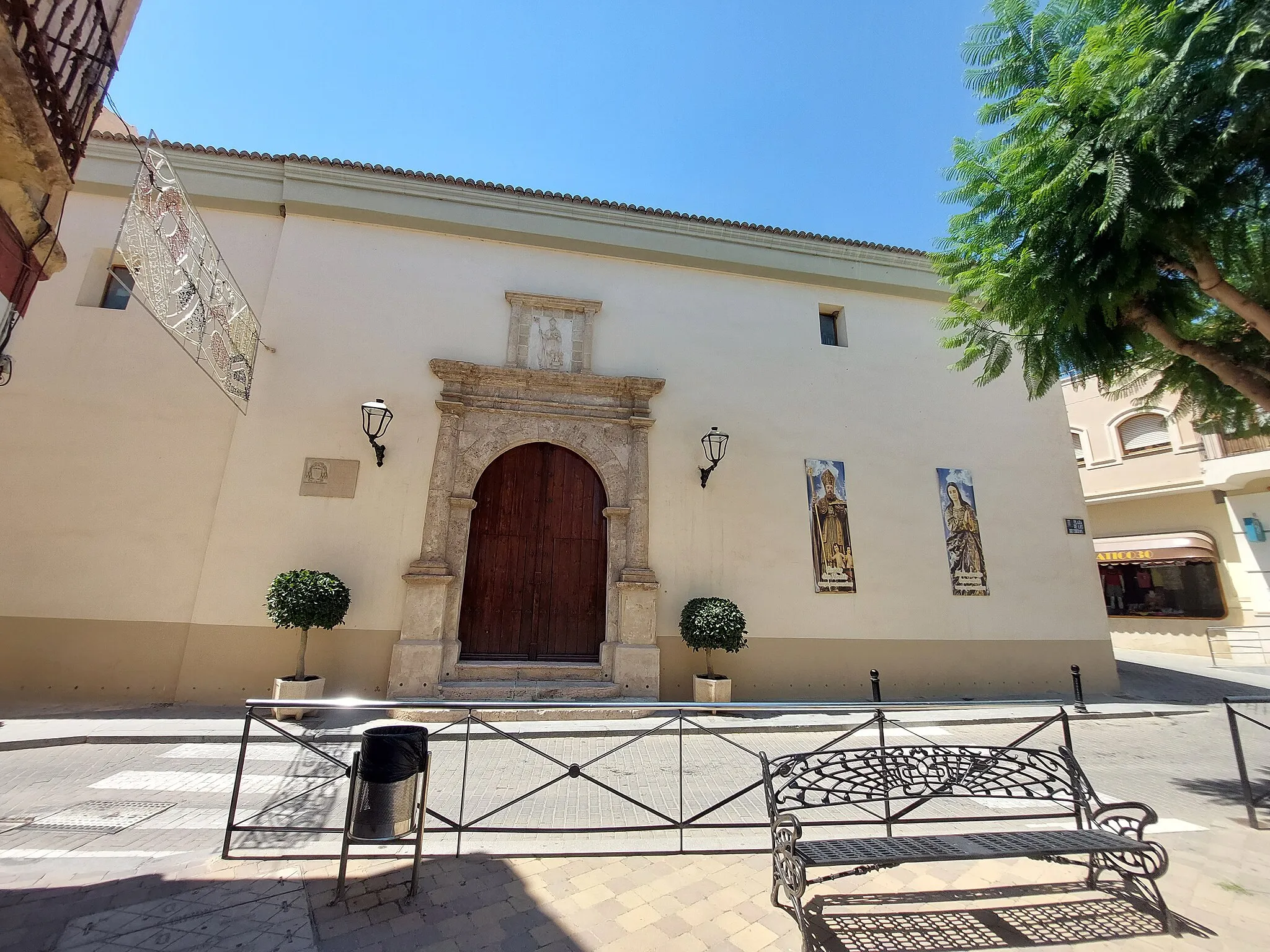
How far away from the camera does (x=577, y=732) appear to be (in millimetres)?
5684

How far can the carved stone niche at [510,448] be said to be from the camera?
7.74 meters

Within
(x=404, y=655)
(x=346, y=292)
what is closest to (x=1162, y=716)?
(x=404, y=655)

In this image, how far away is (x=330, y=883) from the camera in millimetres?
2779

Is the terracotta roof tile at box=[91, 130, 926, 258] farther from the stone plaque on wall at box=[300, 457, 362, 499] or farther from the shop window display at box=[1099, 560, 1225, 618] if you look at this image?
the shop window display at box=[1099, 560, 1225, 618]

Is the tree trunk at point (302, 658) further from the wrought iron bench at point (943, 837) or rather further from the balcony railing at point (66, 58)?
the wrought iron bench at point (943, 837)

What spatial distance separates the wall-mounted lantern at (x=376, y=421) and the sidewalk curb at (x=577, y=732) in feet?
12.8

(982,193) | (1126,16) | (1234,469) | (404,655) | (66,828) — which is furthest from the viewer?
(1234,469)

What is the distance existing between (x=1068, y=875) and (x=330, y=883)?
4.04m

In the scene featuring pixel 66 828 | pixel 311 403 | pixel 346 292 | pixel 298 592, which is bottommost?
pixel 66 828

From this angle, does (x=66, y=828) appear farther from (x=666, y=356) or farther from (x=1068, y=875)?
(x=666, y=356)

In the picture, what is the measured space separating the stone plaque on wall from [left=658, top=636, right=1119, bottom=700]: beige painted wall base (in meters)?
5.44

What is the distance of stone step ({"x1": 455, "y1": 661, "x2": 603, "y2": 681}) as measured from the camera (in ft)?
25.3

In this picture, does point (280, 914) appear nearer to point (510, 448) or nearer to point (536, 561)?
point (536, 561)

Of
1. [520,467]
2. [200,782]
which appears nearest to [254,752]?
[200,782]
